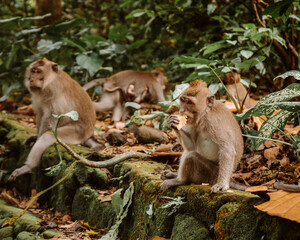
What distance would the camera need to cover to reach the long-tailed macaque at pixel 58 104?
5.46 metres

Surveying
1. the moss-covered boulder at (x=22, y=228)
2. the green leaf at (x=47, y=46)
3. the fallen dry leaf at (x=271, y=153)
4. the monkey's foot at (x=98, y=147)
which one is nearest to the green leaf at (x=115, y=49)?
the green leaf at (x=47, y=46)

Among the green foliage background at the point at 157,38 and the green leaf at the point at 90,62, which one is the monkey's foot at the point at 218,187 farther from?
the green leaf at the point at 90,62

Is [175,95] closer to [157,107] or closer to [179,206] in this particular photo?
[179,206]

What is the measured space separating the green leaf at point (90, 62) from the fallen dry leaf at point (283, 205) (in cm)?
542

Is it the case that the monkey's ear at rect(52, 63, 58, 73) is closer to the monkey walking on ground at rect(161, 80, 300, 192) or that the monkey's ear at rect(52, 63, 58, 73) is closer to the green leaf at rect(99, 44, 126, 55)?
the green leaf at rect(99, 44, 126, 55)

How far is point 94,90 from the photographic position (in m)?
8.35

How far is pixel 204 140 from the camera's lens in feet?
11.0

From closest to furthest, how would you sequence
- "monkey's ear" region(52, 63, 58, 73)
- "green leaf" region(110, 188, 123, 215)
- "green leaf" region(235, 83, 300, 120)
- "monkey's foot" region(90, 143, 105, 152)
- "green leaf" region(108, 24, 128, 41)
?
"green leaf" region(235, 83, 300, 120)
"green leaf" region(110, 188, 123, 215)
"monkey's foot" region(90, 143, 105, 152)
"monkey's ear" region(52, 63, 58, 73)
"green leaf" region(108, 24, 128, 41)

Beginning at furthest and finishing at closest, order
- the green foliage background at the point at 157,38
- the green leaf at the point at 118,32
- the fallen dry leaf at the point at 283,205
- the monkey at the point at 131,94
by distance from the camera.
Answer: the green leaf at the point at 118,32
the monkey at the point at 131,94
the green foliage background at the point at 157,38
the fallen dry leaf at the point at 283,205

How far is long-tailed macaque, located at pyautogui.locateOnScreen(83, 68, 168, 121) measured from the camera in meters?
7.80

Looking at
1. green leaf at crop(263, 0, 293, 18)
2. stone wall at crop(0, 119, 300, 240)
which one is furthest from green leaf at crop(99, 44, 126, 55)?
green leaf at crop(263, 0, 293, 18)

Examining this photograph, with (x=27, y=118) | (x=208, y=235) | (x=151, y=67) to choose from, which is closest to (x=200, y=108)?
(x=208, y=235)

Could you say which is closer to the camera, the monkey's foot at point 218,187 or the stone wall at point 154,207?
the stone wall at point 154,207

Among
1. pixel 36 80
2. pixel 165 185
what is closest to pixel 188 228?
pixel 165 185
